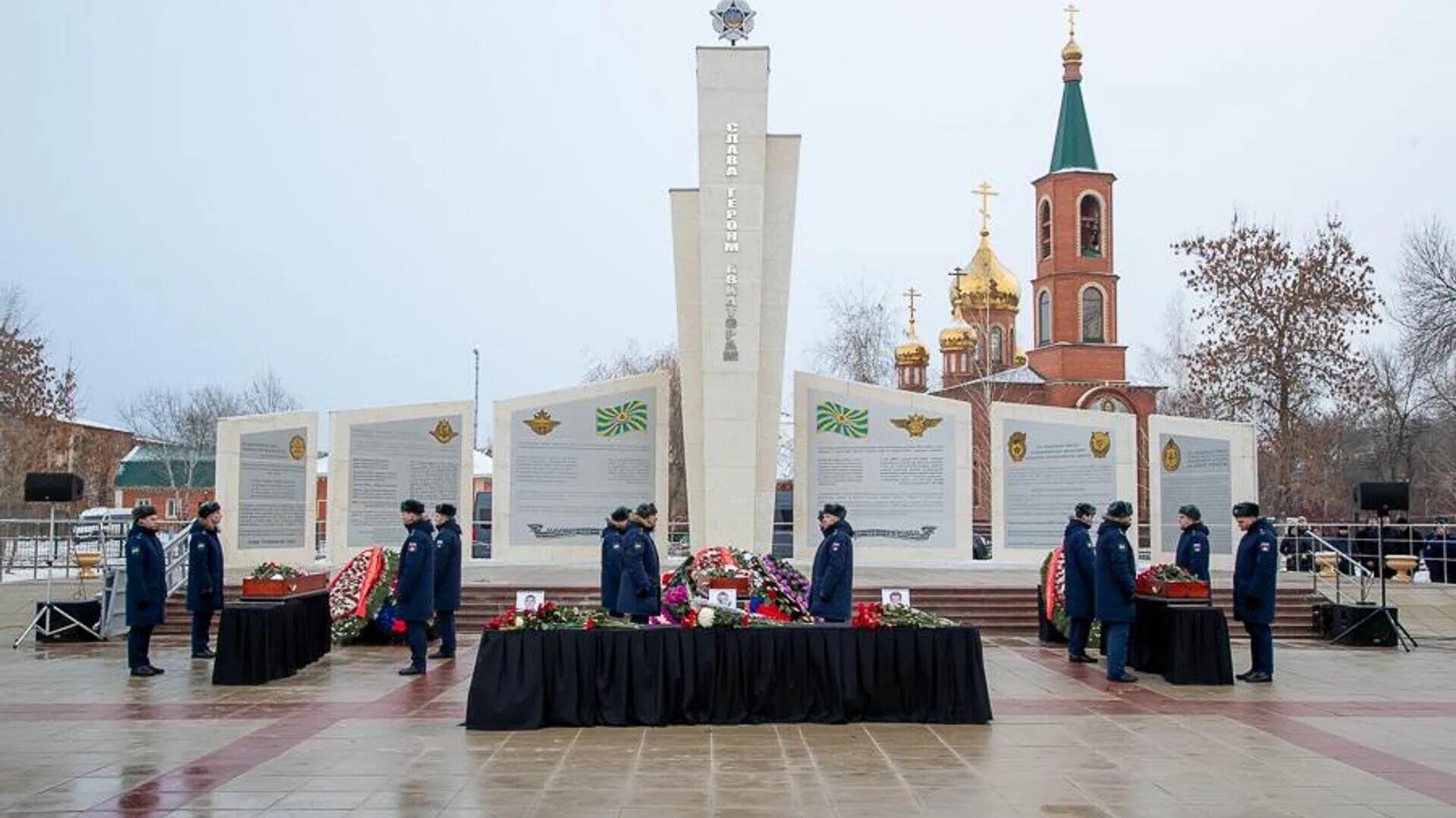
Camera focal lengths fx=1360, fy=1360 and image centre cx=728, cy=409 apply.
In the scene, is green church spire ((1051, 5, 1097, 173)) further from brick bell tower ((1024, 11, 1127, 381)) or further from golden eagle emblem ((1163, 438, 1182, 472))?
golden eagle emblem ((1163, 438, 1182, 472))

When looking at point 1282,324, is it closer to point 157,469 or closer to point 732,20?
point 732,20

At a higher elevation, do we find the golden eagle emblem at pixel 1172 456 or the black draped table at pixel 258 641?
the golden eagle emblem at pixel 1172 456

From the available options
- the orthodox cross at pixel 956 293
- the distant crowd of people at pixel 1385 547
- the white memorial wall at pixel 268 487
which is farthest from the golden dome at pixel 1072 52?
the white memorial wall at pixel 268 487

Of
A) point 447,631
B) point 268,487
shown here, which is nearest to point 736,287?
point 268,487

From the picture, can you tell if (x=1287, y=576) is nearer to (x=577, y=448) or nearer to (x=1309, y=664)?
(x=1309, y=664)

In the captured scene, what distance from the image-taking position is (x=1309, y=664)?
1438cm

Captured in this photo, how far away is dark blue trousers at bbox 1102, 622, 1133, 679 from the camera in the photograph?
12500mm

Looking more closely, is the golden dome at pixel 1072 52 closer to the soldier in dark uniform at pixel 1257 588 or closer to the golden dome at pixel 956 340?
the golden dome at pixel 956 340

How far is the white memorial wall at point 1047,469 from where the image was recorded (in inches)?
886

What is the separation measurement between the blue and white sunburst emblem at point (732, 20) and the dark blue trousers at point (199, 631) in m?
13.2

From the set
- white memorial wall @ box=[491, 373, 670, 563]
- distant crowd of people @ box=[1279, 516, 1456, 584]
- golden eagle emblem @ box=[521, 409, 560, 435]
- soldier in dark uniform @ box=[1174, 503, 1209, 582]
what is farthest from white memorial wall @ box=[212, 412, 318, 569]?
distant crowd of people @ box=[1279, 516, 1456, 584]

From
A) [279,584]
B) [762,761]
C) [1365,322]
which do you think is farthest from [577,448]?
[1365,322]

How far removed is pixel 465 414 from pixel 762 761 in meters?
15.0

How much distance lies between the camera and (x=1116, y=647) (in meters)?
12.5
